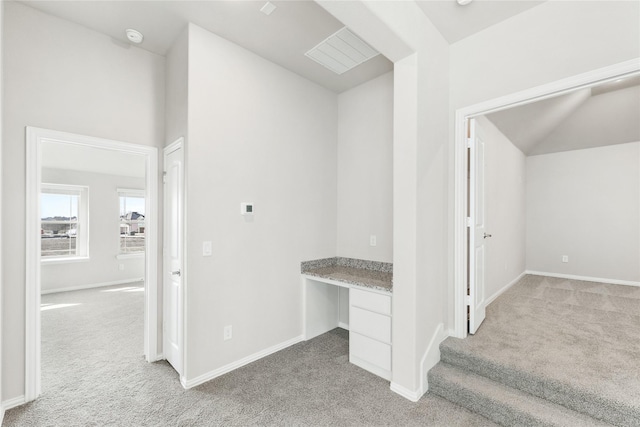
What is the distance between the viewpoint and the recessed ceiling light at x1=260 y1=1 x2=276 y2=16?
85.1 inches

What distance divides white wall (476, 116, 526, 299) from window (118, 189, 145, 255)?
6.80m

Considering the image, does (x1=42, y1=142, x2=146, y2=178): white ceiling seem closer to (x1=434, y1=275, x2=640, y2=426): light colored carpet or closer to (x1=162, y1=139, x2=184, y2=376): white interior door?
(x1=162, y1=139, x2=184, y2=376): white interior door

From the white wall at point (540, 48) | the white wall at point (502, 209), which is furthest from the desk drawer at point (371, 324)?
the white wall at point (502, 209)

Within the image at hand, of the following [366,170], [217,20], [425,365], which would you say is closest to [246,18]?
[217,20]

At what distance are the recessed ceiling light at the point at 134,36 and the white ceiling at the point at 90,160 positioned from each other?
2.69 metres

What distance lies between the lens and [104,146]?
2484mm

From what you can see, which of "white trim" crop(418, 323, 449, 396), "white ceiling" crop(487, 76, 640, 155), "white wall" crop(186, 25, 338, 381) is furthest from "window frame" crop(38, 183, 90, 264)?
"white ceiling" crop(487, 76, 640, 155)

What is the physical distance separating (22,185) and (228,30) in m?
1.99

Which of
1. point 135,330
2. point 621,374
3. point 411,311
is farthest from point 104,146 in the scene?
point 621,374

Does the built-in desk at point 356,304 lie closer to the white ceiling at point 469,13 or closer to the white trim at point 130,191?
the white ceiling at point 469,13

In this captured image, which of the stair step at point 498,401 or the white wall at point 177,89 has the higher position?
the white wall at point 177,89

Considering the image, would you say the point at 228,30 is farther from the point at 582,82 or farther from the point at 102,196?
the point at 102,196

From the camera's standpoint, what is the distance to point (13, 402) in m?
2.10

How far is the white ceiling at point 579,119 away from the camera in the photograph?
4.07 metres
